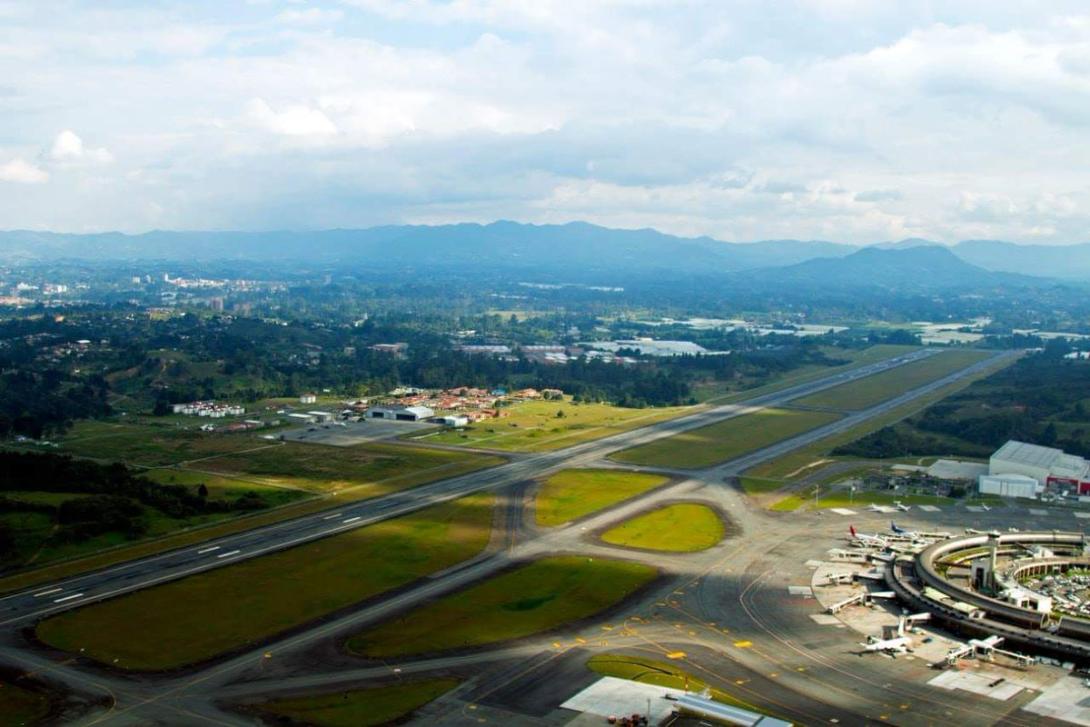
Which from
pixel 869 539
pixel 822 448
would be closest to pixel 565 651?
pixel 869 539

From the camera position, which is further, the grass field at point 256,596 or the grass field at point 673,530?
the grass field at point 673,530

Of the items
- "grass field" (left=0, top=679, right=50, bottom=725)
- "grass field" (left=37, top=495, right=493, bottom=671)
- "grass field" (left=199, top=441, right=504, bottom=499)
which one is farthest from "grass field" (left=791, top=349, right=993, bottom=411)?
"grass field" (left=0, top=679, right=50, bottom=725)

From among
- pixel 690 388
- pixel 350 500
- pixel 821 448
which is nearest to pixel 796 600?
pixel 350 500

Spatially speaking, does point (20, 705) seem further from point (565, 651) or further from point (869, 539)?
point (869, 539)

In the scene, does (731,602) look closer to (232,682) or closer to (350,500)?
(232,682)

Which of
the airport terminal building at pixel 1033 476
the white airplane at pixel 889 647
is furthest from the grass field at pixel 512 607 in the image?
the airport terminal building at pixel 1033 476

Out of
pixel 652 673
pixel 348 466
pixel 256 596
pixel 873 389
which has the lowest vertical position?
pixel 256 596

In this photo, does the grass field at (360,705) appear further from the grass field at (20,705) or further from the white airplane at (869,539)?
the white airplane at (869,539)
